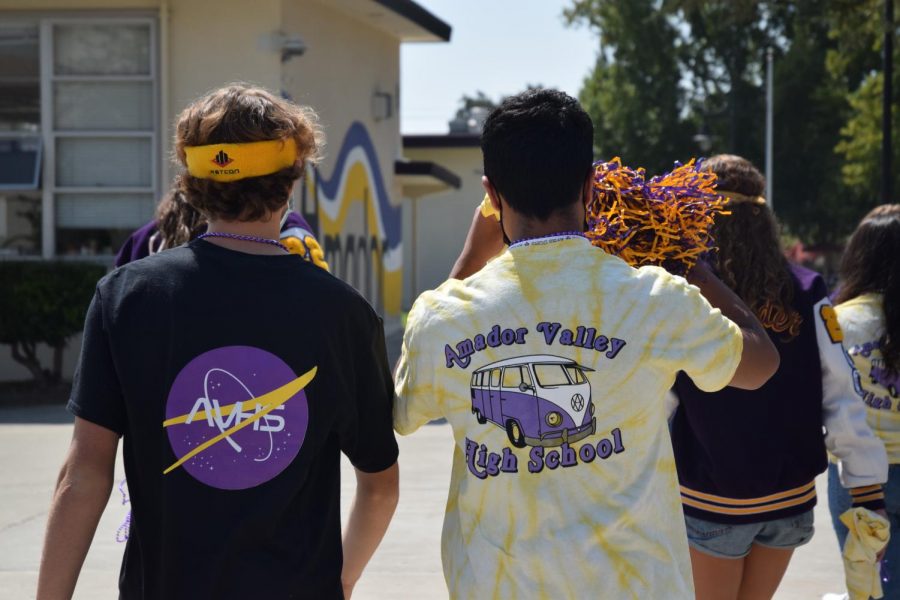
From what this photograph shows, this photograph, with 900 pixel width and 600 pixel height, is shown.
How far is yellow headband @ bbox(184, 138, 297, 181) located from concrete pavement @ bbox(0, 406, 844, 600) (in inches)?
142

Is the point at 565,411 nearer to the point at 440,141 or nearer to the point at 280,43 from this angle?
the point at 280,43

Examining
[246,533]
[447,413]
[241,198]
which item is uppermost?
[241,198]

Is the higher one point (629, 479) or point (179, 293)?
point (179, 293)

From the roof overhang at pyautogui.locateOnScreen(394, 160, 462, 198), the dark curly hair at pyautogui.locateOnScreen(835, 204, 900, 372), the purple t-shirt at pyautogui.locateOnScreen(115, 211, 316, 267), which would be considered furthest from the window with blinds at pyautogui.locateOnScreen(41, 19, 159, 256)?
the dark curly hair at pyautogui.locateOnScreen(835, 204, 900, 372)

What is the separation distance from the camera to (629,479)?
2.23 m

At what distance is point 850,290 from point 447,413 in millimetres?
2525

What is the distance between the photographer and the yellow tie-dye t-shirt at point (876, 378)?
4.15 m

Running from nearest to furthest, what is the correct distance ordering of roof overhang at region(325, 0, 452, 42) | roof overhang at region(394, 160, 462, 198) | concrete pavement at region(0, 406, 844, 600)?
concrete pavement at region(0, 406, 844, 600)
roof overhang at region(325, 0, 452, 42)
roof overhang at region(394, 160, 462, 198)

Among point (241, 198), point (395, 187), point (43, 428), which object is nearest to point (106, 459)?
point (241, 198)

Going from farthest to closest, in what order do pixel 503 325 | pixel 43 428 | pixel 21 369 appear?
pixel 21 369, pixel 43 428, pixel 503 325

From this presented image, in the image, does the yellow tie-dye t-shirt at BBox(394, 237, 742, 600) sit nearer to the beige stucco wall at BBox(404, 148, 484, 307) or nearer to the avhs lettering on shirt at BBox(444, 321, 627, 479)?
the avhs lettering on shirt at BBox(444, 321, 627, 479)

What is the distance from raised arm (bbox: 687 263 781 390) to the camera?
2.41 meters

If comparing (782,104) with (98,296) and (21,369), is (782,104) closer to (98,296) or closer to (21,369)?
(21,369)

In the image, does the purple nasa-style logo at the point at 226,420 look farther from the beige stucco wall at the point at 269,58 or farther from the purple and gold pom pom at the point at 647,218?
the beige stucco wall at the point at 269,58
